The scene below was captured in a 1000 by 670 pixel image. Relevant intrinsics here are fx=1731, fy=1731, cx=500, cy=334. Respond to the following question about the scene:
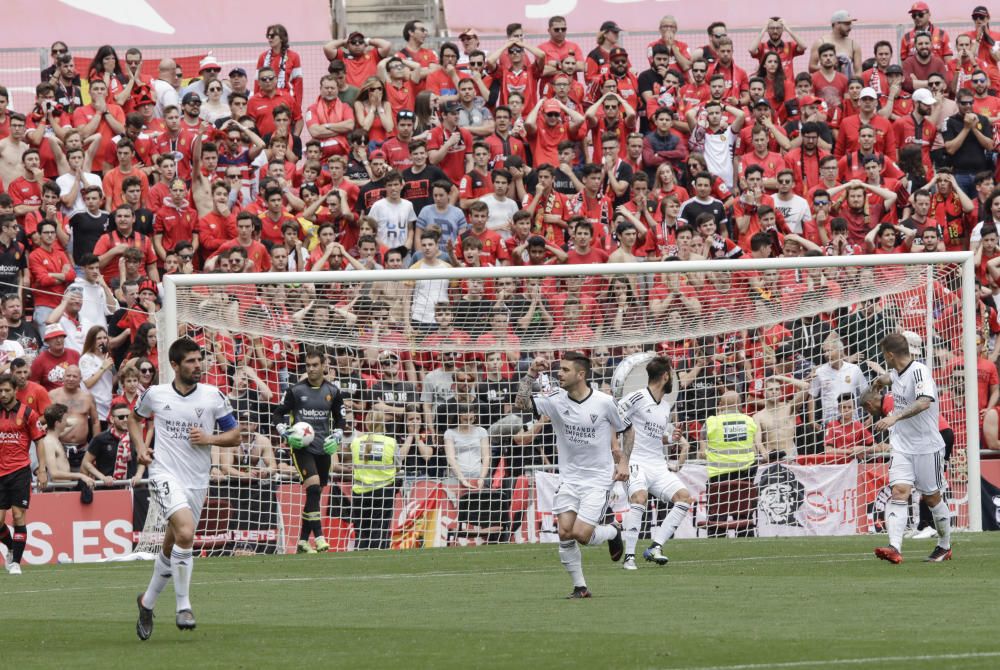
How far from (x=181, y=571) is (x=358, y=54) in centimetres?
1606

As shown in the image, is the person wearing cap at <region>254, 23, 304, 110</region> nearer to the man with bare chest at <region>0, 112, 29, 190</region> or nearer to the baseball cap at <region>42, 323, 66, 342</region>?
the man with bare chest at <region>0, 112, 29, 190</region>

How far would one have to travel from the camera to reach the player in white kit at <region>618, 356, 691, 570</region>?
16438 mm

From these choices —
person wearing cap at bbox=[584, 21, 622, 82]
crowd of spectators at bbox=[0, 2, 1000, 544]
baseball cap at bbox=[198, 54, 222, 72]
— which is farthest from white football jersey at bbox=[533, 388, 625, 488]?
person wearing cap at bbox=[584, 21, 622, 82]

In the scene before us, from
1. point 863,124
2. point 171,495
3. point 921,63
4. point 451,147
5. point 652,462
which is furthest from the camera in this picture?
point 921,63

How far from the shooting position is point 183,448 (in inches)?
A: 468

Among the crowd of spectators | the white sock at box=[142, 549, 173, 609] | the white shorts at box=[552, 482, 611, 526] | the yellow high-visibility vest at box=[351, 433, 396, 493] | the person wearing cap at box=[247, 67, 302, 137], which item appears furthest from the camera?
the person wearing cap at box=[247, 67, 302, 137]

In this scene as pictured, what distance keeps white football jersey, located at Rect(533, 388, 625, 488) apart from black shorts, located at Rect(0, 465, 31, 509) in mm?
7417

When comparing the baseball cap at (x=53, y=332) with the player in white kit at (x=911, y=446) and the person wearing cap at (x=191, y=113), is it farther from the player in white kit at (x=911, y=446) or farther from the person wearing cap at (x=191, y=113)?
the player in white kit at (x=911, y=446)

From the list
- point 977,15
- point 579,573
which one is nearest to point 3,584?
point 579,573

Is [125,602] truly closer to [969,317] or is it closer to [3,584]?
[3,584]

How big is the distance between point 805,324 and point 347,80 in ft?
29.8

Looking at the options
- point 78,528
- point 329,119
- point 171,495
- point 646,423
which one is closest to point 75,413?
point 78,528

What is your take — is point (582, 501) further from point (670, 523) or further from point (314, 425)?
point (314, 425)

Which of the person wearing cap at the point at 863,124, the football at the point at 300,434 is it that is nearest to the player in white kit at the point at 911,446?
the football at the point at 300,434
